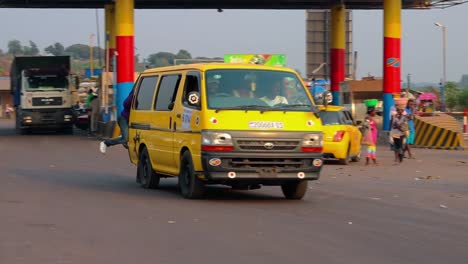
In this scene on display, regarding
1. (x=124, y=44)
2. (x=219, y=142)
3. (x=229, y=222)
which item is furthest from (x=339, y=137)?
(x=124, y=44)

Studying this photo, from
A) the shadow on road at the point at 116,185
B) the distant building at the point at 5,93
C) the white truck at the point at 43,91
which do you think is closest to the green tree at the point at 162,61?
the white truck at the point at 43,91

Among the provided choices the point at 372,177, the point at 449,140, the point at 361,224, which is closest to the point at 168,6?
the point at 449,140

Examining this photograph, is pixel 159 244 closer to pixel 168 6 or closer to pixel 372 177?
pixel 372 177

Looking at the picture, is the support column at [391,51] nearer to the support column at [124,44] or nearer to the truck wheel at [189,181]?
the support column at [124,44]

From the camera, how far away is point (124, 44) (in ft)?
128

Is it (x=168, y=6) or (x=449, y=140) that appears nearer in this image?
(x=449, y=140)

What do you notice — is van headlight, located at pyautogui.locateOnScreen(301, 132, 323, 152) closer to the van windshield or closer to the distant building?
the van windshield

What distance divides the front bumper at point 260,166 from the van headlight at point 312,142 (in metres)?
0.08

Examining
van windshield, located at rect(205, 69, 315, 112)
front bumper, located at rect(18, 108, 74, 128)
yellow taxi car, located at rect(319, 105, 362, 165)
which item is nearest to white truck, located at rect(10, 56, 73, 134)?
front bumper, located at rect(18, 108, 74, 128)

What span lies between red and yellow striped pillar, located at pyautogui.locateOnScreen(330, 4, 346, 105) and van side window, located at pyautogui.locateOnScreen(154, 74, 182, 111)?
106ft

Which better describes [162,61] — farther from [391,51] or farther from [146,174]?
[146,174]

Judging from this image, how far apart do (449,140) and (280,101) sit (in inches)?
804

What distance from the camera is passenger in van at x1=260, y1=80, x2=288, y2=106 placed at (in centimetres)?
1416

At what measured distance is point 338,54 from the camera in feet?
162
